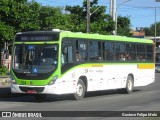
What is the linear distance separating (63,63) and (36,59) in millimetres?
1061

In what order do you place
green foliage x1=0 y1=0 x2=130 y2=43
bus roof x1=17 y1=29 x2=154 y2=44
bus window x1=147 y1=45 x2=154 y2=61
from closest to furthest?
bus roof x1=17 y1=29 x2=154 y2=44
bus window x1=147 y1=45 x2=154 y2=61
green foliage x1=0 y1=0 x2=130 y2=43

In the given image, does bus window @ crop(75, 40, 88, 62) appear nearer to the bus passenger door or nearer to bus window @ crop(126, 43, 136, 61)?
the bus passenger door

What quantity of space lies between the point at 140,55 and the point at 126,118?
1288 centimetres

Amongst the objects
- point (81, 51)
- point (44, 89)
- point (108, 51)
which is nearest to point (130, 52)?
point (108, 51)

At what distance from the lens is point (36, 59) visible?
18.8m

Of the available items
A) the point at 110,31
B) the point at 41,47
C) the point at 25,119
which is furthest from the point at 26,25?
Result: the point at 25,119

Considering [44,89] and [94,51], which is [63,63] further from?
[94,51]

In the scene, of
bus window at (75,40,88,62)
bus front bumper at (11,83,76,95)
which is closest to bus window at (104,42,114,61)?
bus window at (75,40,88,62)

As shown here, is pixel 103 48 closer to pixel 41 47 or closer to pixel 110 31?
pixel 41 47

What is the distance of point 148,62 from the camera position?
26.4 m

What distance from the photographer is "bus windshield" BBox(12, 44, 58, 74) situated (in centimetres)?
1861

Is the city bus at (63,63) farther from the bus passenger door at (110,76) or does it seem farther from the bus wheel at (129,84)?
the bus wheel at (129,84)

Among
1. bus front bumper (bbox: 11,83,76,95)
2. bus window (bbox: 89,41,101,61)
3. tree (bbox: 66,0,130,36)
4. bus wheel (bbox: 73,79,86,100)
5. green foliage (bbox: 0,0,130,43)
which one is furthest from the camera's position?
tree (bbox: 66,0,130,36)

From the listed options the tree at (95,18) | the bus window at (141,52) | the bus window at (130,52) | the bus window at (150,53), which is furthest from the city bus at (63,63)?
the tree at (95,18)
